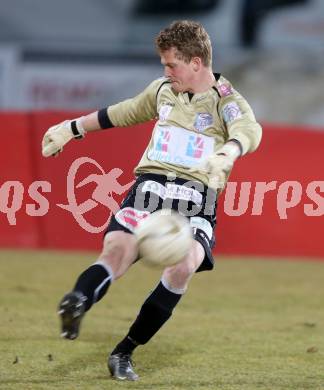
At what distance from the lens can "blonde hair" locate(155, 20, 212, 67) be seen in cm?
594

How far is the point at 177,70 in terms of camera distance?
604 centimetres

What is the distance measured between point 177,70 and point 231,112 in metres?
0.36

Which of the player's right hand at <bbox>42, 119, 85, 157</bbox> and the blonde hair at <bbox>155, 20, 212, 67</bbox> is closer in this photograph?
the blonde hair at <bbox>155, 20, 212, 67</bbox>

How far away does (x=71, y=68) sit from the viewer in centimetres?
1734

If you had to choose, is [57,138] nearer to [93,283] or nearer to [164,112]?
[164,112]

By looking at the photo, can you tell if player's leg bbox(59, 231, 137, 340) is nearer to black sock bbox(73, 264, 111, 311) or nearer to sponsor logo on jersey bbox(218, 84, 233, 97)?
black sock bbox(73, 264, 111, 311)

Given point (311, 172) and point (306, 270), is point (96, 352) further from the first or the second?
point (311, 172)

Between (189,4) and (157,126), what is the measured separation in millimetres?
11489

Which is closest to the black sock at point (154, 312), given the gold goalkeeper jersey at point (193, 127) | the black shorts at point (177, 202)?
the black shorts at point (177, 202)

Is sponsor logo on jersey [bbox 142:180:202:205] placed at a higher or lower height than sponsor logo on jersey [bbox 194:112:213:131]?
lower

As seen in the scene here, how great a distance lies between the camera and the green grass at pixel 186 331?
6.36 metres

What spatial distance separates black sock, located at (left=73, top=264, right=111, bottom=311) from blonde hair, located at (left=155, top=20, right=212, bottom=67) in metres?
1.19
